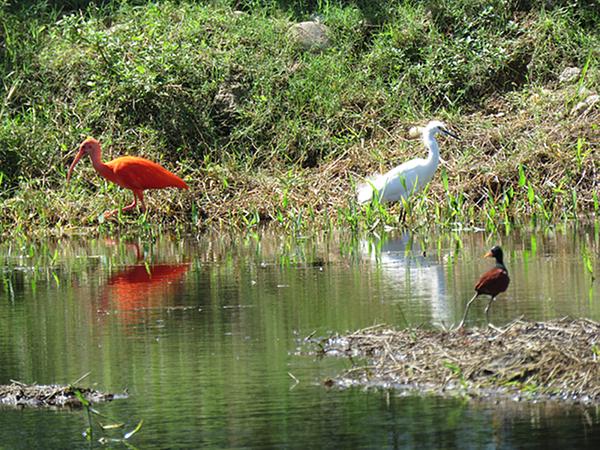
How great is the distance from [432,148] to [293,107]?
10.2 ft

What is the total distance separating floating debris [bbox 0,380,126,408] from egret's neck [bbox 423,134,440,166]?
8897 millimetres

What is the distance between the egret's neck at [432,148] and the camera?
51.4 ft

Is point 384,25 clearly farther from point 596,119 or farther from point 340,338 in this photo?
point 340,338

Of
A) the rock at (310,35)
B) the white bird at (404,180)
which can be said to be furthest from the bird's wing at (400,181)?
the rock at (310,35)

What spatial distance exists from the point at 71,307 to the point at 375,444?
4.71m

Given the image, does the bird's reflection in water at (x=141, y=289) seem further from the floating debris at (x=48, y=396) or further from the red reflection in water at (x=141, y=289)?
the floating debris at (x=48, y=396)

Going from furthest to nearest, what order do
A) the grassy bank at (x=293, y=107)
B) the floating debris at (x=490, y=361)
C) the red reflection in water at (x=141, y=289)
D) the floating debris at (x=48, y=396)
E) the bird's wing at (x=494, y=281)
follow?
the grassy bank at (x=293, y=107) → the red reflection in water at (x=141, y=289) → the bird's wing at (x=494, y=281) → the floating debris at (x=48, y=396) → the floating debris at (x=490, y=361)

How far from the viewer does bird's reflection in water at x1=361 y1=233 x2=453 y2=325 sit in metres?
9.16

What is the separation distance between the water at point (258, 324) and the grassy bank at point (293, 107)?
1.66 m

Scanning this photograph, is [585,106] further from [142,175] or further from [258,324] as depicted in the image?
[258,324]

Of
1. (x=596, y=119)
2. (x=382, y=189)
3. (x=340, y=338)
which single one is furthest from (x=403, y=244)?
(x=340, y=338)

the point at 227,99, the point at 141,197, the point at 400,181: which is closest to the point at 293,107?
the point at 227,99

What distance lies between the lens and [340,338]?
8.26 metres

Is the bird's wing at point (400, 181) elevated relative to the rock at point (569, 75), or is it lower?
lower
